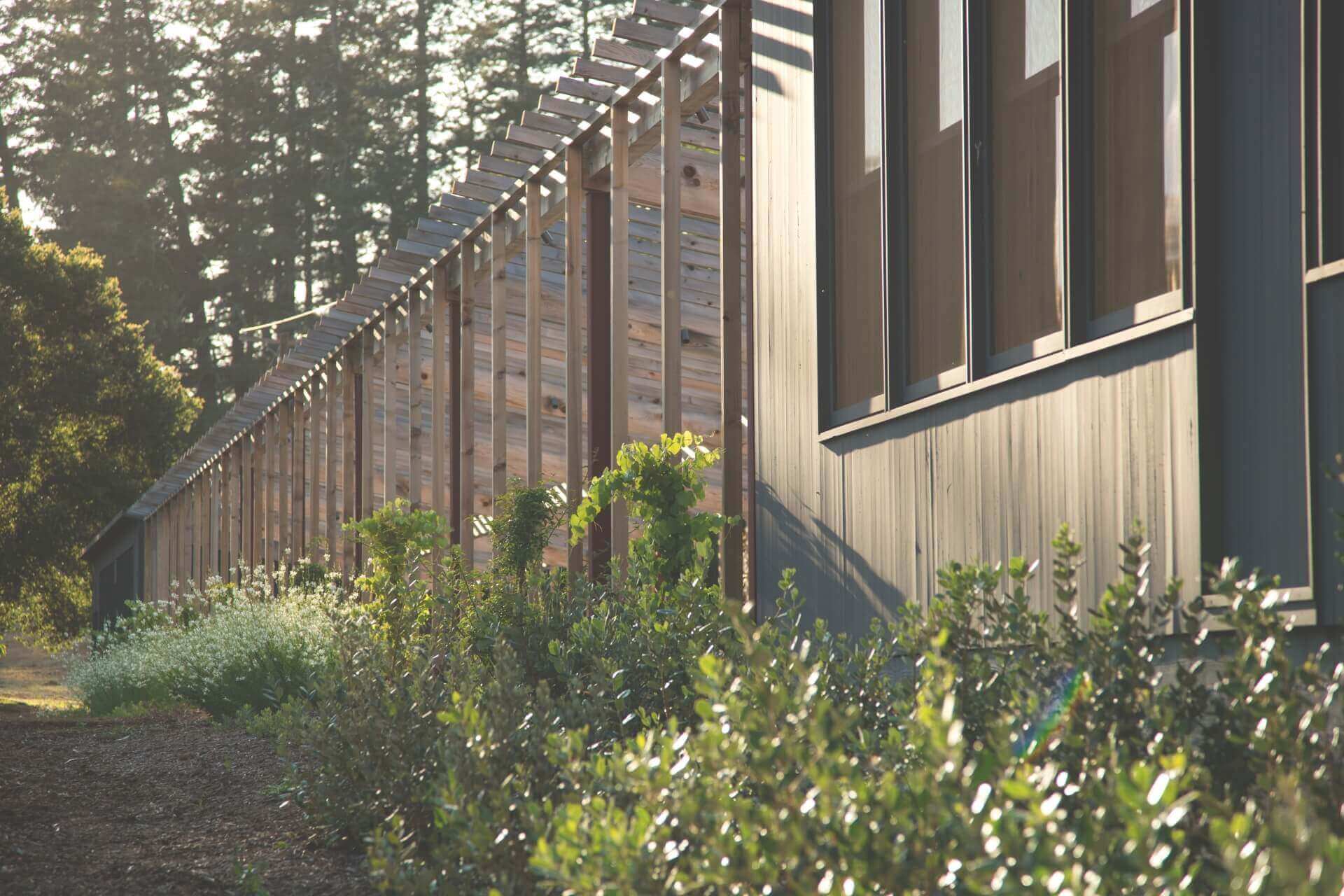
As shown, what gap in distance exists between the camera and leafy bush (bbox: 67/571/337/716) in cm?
845

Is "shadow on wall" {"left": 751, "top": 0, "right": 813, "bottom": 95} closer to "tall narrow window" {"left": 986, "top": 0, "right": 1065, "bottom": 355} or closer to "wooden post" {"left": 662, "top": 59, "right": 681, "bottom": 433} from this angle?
"wooden post" {"left": 662, "top": 59, "right": 681, "bottom": 433}

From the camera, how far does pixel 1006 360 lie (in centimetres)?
411

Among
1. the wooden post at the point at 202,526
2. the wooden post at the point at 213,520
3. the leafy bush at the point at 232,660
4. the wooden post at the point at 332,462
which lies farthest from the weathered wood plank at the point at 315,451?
the wooden post at the point at 202,526

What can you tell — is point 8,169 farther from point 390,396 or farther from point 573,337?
point 573,337

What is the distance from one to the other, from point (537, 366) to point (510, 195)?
50.3 inches

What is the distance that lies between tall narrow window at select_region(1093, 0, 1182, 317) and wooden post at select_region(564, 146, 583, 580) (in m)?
3.88

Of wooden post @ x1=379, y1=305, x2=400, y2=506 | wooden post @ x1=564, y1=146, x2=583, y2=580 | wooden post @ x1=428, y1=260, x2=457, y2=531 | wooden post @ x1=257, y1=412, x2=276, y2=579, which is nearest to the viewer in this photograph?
wooden post @ x1=564, y1=146, x2=583, y2=580

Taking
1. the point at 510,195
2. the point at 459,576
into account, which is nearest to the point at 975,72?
the point at 459,576

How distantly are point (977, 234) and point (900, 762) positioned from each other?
2334 millimetres

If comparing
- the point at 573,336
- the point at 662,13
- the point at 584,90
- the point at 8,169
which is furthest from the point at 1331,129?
the point at 8,169

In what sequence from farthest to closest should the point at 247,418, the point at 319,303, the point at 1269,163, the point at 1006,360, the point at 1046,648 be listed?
the point at 319,303 < the point at 247,418 < the point at 1006,360 < the point at 1269,163 < the point at 1046,648

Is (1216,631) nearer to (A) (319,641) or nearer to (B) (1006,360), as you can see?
(B) (1006,360)

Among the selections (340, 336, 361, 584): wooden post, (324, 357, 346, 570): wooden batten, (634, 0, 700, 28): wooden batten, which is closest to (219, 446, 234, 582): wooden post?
(324, 357, 346, 570): wooden batten

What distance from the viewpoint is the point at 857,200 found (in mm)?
5059
